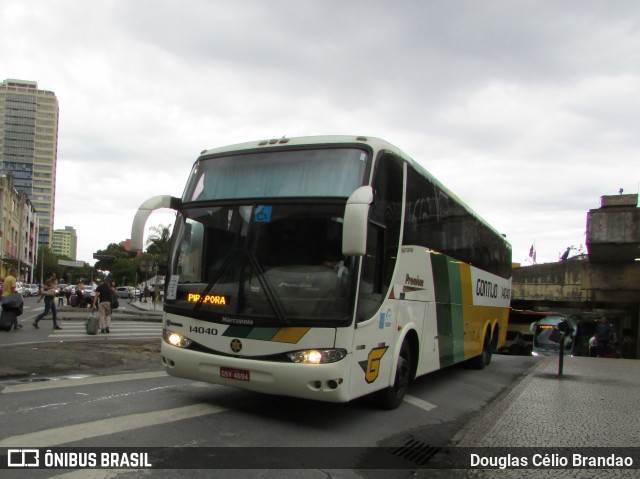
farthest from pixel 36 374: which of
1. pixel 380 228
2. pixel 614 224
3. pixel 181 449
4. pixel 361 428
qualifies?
pixel 614 224

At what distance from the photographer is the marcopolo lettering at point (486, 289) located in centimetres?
1129

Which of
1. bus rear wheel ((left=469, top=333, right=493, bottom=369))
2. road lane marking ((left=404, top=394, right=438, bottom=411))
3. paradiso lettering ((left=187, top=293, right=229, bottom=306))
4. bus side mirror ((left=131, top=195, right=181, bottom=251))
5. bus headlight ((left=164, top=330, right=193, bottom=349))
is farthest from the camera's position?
bus rear wheel ((left=469, top=333, right=493, bottom=369))

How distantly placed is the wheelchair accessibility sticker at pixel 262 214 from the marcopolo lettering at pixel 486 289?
21.8 ft

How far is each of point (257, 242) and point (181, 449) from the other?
2.20 m

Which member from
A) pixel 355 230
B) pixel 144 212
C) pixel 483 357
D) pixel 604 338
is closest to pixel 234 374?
pixel 355 230

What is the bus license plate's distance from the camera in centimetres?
567

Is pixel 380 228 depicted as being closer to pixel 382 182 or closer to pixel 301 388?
pixel 382 182

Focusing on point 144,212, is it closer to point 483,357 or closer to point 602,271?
point 483,357

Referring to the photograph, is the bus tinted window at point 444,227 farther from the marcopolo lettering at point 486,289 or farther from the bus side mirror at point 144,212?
the bus side mirror at point 144,212

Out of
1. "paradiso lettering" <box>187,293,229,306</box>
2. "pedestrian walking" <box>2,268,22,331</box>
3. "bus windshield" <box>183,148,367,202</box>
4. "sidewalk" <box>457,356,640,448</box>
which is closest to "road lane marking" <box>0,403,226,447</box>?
"paradiso lettering" <box>187,293,229,306</box>

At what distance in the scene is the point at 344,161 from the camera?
5977 millimetres

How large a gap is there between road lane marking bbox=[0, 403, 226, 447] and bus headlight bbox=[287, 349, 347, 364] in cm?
145

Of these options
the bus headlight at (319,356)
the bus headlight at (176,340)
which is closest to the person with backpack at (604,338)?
the bus headlight at (319,356)

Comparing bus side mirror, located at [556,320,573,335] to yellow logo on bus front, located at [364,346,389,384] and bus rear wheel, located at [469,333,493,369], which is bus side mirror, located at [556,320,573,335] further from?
yellow logo on bus front, located at [364,346,389,384]
